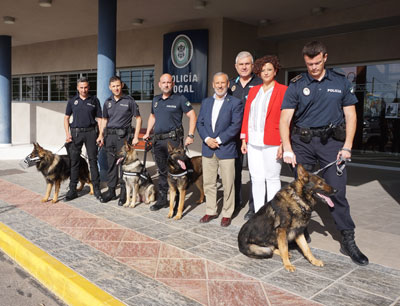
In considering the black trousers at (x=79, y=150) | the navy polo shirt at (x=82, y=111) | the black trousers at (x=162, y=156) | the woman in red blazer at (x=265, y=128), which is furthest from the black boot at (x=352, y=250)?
the navy polo shirt at (x=82, y=111)

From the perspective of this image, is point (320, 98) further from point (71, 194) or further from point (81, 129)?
point (71, 194)

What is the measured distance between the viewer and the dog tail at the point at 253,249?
3.43 meters

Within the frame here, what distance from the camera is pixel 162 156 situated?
529 centimetres

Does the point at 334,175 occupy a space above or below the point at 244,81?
below

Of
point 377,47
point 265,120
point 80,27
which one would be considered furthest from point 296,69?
point 265,120

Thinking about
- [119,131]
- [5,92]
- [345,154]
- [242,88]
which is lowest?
[345,154]

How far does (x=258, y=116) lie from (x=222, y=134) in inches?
22.4

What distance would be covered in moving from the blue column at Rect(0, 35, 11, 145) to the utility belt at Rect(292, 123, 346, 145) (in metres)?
13.2

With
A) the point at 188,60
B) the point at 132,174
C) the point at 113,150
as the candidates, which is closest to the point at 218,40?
the point at 188,60

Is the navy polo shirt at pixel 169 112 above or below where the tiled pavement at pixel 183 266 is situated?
above

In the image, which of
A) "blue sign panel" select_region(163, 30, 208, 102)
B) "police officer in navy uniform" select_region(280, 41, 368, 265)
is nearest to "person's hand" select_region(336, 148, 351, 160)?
"police officer in navy uniform" select_region(280, 41, 368, 265)

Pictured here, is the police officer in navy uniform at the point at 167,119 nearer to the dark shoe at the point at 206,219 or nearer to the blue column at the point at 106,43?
the dark shoe at the point at 206,219

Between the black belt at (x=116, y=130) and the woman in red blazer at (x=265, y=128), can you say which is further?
the black belt at (x=116, y=130)

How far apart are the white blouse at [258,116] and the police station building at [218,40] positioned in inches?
154
